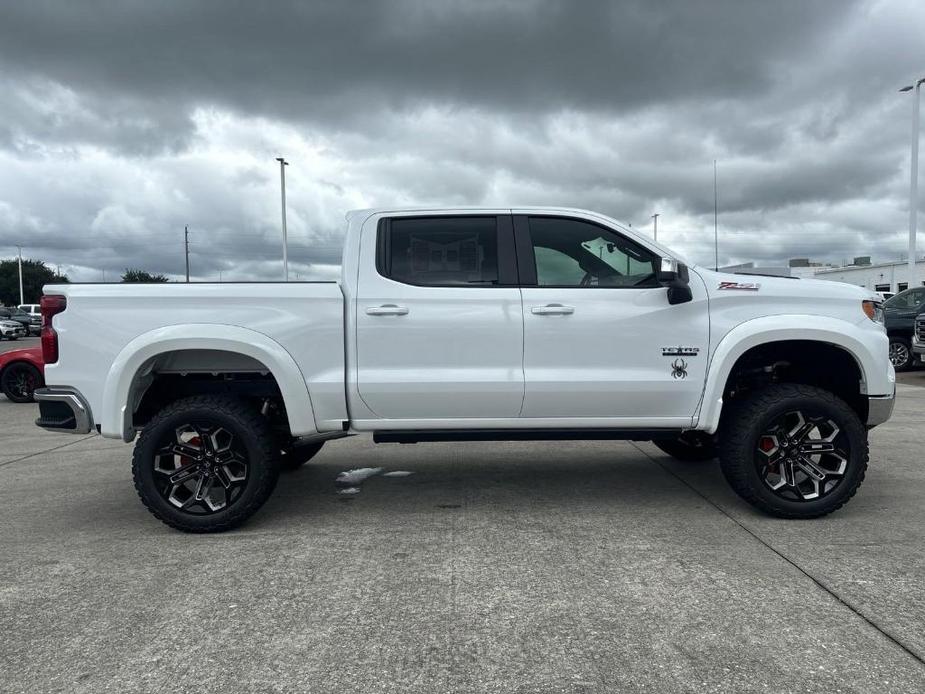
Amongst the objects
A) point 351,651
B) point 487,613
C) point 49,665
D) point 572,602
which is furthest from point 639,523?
point 49,665

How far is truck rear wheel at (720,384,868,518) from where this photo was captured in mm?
4074

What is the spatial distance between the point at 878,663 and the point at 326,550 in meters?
2.59

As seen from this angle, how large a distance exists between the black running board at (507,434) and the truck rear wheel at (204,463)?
29.1 inches

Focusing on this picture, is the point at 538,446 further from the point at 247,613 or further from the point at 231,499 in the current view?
the point at 247,613

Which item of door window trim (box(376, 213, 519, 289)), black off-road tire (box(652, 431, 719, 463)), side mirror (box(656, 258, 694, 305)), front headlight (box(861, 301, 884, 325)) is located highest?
door window trim (box(376, 213, 519, 289))

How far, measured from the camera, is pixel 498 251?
4258 mm

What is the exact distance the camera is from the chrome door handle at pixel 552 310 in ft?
13.4

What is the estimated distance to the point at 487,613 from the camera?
2881 millimetres

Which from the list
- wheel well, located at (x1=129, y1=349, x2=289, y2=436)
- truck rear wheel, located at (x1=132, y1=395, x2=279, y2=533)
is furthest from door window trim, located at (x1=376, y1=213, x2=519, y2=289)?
truck rear wheel, located at (x1=132, y1=395, x2=279, y2=533)

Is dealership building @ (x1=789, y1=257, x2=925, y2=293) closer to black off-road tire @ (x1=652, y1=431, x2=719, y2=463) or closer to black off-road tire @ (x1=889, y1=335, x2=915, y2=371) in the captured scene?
black off-road tire @ (x1=889, y1=335, x2=915, y2=371)

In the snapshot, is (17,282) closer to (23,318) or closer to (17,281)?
(17,281)

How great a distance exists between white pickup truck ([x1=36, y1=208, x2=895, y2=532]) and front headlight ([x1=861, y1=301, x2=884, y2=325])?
0.09ft

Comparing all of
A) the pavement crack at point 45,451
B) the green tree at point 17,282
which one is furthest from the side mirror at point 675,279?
the green tree at point 17,282

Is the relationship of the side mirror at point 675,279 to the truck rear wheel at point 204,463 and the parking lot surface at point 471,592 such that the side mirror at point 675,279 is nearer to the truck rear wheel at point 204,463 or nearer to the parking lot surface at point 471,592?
the parking lot surface at point 471,592
